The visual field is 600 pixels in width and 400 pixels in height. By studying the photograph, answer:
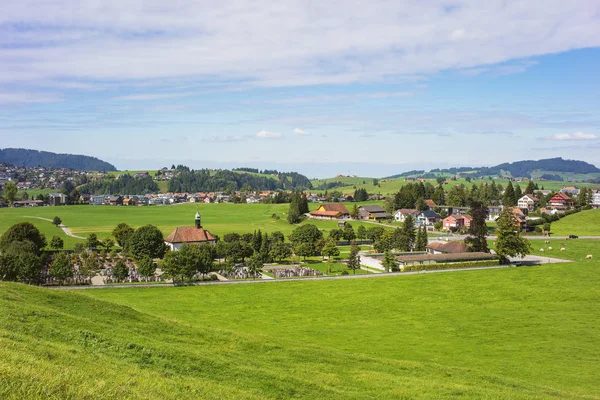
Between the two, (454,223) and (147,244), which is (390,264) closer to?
(147,244)

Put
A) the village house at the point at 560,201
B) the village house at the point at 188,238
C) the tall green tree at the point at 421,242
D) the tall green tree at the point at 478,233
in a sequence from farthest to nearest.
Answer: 1. the village house at the point at 560,201
2. the tall green tree at the point at 421,242
3. the village house at the point at 188,238
4. the tall green tree at the point at 478,233

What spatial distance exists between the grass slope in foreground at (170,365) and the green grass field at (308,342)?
0.22ft

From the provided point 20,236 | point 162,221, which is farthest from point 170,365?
point 162,221

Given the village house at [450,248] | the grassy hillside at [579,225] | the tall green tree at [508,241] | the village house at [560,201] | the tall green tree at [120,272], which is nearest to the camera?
the tall green tree at [120,272]

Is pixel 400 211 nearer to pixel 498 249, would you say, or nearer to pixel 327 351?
pixel 498 249

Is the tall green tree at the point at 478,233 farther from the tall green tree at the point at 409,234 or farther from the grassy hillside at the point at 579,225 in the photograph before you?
the grassy hillside at the point at 579,225

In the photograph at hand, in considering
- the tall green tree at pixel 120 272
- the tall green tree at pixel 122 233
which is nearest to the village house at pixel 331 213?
the tall green tree at pixel 122 233

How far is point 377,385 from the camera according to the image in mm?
18953

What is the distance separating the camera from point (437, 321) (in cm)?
3578

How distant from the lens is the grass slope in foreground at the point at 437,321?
22875 mm

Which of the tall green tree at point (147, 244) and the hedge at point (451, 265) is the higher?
the tall green tree at point (147, 244)

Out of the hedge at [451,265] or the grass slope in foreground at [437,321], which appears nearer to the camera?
the grass slope in foreground at [437,321]

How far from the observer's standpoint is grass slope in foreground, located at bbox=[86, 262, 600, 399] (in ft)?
75.0

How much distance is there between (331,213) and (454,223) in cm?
3595
